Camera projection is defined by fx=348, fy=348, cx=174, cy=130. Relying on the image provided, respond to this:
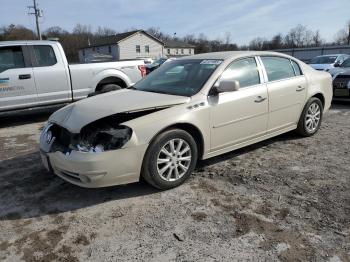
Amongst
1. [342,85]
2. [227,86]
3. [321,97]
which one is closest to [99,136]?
[227,86]

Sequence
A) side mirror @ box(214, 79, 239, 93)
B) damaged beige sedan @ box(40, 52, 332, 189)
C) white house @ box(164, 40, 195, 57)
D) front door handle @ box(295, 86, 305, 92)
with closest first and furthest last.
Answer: damaged beige sedan @ box(40, 52, 332, 189) → side mirror @ box(214, 79, 239, 93) → front door handle @ box(295, 86, 305, 92) → white house @ box(164, 40, 195, 57)

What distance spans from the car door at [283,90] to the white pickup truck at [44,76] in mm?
3726

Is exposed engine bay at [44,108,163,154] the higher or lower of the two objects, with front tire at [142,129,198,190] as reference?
Result: higher

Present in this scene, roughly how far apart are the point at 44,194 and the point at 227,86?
2.53 m

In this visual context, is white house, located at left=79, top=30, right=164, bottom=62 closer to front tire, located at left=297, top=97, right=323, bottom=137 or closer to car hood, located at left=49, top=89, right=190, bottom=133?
front tire, located at left=297, top=97, right=323, bottom=137

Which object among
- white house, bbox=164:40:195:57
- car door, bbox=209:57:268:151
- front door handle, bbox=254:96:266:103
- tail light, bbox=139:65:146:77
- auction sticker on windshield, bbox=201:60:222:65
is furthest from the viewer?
white house, bbox=164:40:195:57

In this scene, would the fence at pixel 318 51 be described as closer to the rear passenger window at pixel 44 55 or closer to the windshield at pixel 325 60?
the windshield at pixel 325 60

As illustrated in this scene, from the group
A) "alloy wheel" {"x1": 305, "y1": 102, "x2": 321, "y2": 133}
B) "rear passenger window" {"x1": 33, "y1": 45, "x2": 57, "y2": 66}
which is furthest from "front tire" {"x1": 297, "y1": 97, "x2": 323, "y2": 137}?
"rear passenger window" {"x1": 33, "y1": 45, "x2": 57, "y2": 66}

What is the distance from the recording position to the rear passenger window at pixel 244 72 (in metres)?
4.69

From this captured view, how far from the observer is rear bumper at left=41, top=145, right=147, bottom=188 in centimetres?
355

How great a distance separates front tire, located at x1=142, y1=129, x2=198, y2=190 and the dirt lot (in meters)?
0.16

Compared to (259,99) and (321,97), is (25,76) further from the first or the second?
(321,97)

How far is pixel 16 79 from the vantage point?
24.3 feet

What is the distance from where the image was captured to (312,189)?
398cm
